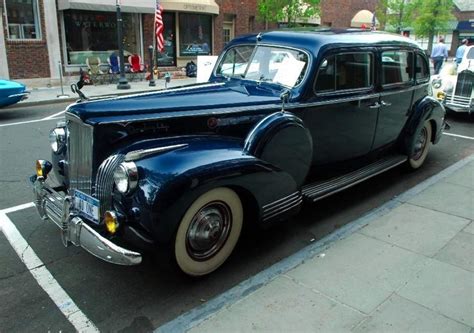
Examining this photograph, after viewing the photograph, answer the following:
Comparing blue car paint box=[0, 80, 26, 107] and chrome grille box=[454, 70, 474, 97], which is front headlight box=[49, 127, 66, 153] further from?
chrome grille box=[454, 70, 474, 97]

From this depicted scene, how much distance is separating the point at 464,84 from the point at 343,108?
Answer: 682 cm

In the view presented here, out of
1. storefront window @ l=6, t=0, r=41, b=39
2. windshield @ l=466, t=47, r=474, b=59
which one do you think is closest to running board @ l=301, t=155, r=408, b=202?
windshield @ l=466, t=47, r=474, b=59

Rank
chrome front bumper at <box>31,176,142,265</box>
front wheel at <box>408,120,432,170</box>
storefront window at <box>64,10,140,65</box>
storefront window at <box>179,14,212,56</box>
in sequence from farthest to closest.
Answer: storefront window at <box>179,14,212,56</box> < storefront window at <box>64,10,140,65</box> < front wheel at <box>408,120,432,170</box> < chrome front bumper at <box>31,176,142,265</box>

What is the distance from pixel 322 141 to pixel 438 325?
7.27 ft

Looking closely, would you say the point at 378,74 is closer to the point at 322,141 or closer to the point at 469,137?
the point at 322,141

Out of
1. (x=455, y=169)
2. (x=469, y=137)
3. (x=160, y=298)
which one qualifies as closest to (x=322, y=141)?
(x=160, y=298)

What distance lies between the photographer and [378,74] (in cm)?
514

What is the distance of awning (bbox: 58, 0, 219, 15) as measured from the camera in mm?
15109

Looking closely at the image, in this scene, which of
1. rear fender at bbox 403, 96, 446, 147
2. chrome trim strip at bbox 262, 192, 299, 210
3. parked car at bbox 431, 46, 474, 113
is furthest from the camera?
parked car at bbox 431, 46, 474, 113

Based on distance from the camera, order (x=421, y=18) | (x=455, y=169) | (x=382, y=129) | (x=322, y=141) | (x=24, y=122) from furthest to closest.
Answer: (x=421, y=18)
(x=24, y=122)
(x=455, y=169)
(x=382, y=129)
(x=322, y=141)

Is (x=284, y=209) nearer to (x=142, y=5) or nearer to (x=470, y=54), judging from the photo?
(x=470, y=54)

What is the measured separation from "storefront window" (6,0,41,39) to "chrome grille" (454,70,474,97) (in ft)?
44.9

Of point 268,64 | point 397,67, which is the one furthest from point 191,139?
point 397,67

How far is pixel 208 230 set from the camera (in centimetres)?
341
